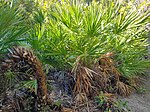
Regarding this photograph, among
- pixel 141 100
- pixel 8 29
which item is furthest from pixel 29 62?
pixel 141 100

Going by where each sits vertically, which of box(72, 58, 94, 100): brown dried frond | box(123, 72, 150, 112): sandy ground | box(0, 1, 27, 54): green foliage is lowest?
box(123, 72, 150, 112): sandy ground

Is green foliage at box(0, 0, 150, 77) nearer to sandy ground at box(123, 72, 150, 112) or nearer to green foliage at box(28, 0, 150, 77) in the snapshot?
green foliage at box(28, 0, 150, 77)

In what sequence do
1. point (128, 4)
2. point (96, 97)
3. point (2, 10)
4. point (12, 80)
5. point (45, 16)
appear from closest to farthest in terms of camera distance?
point (2, 10) < point (12, 80) < point (96, 97) < point (45, 16) < point (128, 4)

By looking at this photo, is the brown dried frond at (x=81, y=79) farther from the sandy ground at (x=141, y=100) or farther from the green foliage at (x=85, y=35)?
the sandy ground at (x=141, y=100)

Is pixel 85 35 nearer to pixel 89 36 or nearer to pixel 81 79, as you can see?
pixel 89 36

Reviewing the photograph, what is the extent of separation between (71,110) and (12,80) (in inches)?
41.7

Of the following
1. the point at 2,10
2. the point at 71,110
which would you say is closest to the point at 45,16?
the point at 71,110

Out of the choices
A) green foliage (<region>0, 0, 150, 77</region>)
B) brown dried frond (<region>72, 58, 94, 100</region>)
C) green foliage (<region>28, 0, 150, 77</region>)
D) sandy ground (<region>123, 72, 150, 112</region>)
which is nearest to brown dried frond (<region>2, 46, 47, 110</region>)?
green foliage (<region>0, 0, 150, 77</region>)

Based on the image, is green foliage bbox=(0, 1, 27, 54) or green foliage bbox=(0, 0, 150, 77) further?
green foliage bbox=(0, 0, 150, 77)

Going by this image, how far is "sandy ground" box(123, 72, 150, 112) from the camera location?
4895mm

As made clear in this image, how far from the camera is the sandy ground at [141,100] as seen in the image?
16.1 feet

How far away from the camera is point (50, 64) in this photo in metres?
4.43

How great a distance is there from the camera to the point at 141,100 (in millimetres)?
5332

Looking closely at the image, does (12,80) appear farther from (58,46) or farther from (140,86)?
(140,86)
